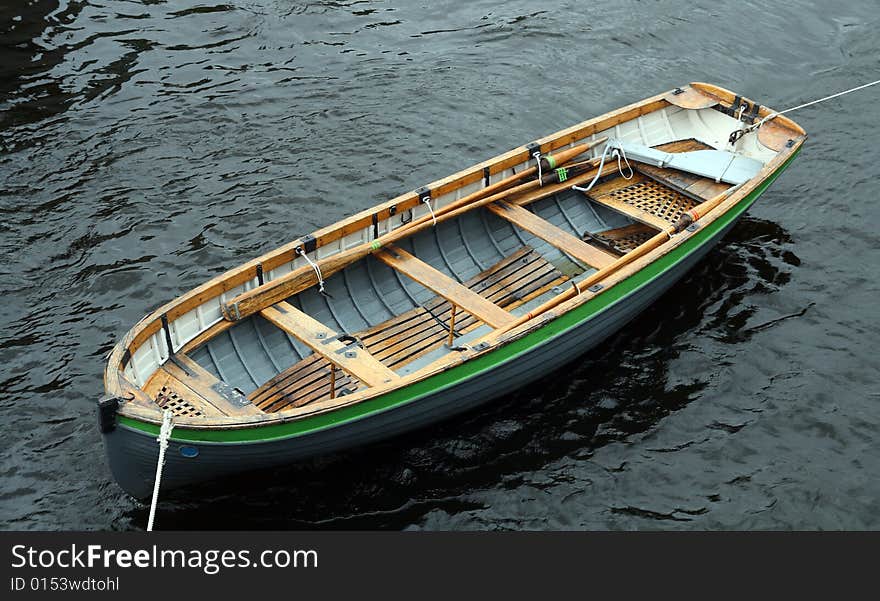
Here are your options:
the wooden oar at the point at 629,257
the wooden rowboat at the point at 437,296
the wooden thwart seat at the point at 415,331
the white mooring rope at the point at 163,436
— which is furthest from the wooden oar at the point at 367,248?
the white mooring rope at the point at 163,436

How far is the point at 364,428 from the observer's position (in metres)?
11.8

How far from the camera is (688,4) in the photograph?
24406 mm

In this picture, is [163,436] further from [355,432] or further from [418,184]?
[418,184]

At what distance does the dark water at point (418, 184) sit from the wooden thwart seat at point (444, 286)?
68.6 inches

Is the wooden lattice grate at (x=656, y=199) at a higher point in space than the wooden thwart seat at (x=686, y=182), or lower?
lower

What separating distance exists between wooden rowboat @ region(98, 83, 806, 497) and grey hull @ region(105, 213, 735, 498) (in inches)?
1.1

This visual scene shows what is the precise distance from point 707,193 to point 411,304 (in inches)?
215

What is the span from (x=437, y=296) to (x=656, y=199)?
432 cm

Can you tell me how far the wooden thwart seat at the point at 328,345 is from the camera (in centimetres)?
1177

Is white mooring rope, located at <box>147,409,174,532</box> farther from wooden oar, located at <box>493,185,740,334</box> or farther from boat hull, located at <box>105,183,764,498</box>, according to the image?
wooden oar, located at <box>493,185,740,334</box>

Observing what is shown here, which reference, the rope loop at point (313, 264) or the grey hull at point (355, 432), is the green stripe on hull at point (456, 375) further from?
the rope loop at point (313, 264)
